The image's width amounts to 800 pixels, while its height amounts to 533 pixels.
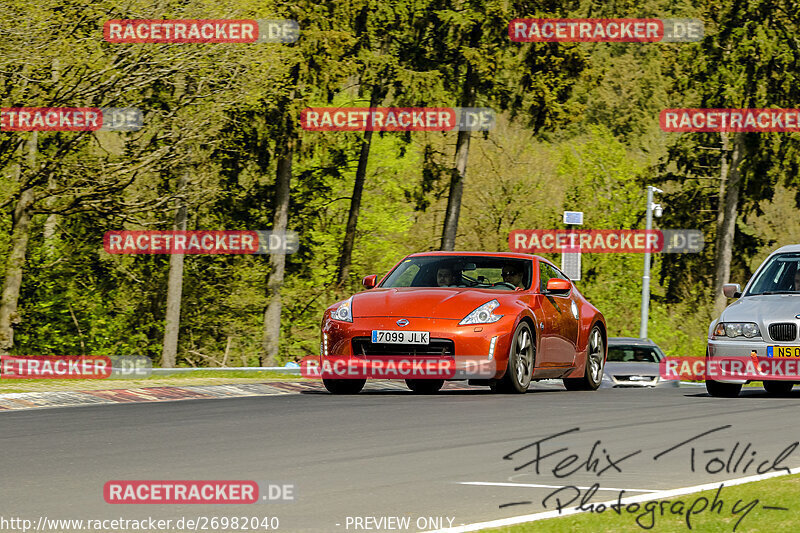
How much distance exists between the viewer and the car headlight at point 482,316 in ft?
48.0

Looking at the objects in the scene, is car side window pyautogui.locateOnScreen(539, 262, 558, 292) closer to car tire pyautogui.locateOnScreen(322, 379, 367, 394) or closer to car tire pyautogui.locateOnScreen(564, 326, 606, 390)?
car tire pyautogui.locateOnScreen(564, 326, 606, 390)

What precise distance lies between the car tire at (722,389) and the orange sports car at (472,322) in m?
1.53

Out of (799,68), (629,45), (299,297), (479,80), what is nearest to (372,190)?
(299,297)

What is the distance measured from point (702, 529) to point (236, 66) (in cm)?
2468

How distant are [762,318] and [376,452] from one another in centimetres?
755

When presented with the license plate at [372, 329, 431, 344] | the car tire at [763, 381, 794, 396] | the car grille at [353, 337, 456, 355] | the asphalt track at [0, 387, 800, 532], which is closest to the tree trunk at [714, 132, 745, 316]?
the car tire at [763, 381, 794, 396]

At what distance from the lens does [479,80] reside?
42469 millimetres

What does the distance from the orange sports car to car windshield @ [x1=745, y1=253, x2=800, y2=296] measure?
214 centimetres

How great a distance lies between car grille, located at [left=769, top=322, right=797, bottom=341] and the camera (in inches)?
624

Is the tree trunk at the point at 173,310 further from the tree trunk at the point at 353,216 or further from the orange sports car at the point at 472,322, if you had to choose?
the orange sports car at the point at 472,322

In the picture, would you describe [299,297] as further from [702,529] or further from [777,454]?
[702,529]

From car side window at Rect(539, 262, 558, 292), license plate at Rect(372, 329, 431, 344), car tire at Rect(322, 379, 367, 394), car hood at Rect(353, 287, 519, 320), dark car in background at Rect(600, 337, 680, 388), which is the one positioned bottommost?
dark car in background at Rect(600, 337, 680, 388)

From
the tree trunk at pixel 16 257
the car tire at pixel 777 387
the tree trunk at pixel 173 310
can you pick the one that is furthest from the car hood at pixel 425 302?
the tree trunk at pixel 173 310

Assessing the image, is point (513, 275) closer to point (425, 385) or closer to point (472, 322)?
point (472, 322)
